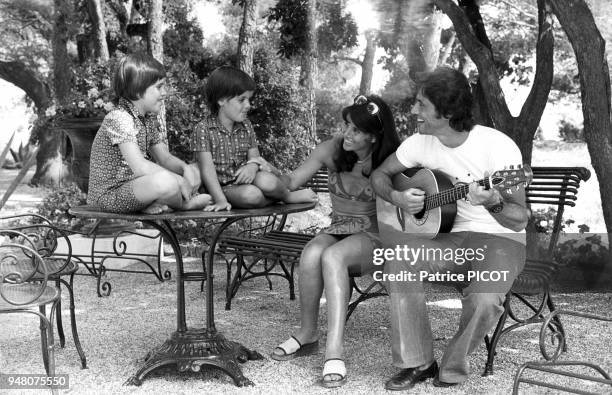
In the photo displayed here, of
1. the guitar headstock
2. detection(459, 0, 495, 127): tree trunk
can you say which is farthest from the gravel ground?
detection(459, 0, 495, 127): tree trunk

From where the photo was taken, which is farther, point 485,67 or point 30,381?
point 485,67

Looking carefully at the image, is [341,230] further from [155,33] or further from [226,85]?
[155,33]

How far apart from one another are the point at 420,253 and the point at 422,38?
683cm

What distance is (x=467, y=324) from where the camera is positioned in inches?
127

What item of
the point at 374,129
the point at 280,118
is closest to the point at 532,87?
→ the point at 374,129

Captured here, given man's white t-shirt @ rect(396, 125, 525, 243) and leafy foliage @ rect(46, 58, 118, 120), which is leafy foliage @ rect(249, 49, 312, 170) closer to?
leafy foliage @ rect(46, 58, 118, 120)

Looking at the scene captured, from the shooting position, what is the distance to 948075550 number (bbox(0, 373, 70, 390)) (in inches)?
133

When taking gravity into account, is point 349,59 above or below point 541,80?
above

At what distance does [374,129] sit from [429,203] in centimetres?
45

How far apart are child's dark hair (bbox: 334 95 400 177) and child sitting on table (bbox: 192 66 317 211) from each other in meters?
0.25

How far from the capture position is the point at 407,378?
3316 mm

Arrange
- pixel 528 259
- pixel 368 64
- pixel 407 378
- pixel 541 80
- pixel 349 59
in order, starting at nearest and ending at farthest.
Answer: pixel 407 378
pixel 528 259
pixel 541 80
pixel 368 64
pixel 349 59

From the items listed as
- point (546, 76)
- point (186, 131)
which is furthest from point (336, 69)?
point (546, 76)

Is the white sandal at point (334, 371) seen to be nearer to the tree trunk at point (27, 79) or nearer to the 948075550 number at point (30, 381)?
the 948075550 number at point (30, 381)
